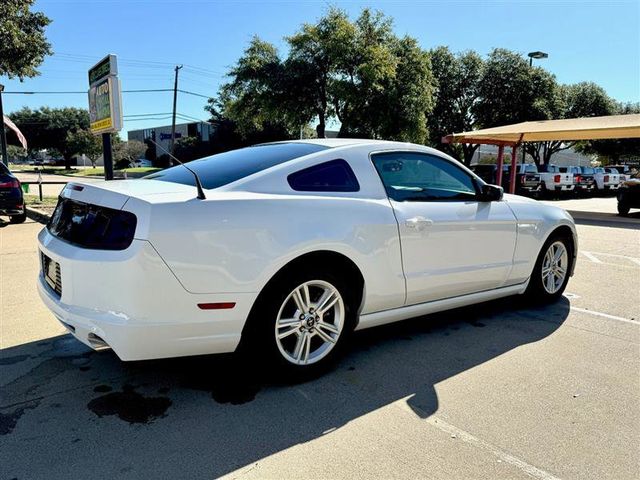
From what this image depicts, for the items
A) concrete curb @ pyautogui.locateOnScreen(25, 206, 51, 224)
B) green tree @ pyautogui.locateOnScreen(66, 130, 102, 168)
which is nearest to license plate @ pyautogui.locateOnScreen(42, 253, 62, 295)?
concrete curb @ pyautogui.locateOnScreen(25, 206, 51, 224)

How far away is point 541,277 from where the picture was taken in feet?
16.2

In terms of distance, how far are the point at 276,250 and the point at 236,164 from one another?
945 mm

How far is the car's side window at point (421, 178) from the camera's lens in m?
3.79

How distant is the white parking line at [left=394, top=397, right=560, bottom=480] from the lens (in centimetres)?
242

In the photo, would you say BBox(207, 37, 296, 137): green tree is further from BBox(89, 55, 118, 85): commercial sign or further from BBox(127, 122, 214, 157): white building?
BBox(127, 122, 214, 157): white building

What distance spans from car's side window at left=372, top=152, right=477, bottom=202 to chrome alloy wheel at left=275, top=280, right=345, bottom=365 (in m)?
0.93

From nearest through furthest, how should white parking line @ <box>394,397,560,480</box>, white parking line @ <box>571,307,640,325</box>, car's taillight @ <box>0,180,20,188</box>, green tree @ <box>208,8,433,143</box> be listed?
white parking line @ <box>394,397,560,480</box> < white parking line @ <box>571,307,640,325</box> < car's taillight @ <box>0,180,20,188</box> < green tree @ <box>208,8,433,143</box>

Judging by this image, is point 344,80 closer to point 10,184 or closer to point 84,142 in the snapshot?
point 10,184

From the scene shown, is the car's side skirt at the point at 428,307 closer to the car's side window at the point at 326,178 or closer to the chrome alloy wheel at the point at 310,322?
the chrome alloy wheel at the point at 310,322

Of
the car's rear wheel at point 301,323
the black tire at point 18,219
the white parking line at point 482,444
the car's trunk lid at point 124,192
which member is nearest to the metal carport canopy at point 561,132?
the black tire at point 18,219

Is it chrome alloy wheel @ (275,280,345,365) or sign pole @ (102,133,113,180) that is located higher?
sign pole @ (102,133,113,180)

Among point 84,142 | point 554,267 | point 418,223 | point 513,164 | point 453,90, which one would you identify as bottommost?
point 554,267

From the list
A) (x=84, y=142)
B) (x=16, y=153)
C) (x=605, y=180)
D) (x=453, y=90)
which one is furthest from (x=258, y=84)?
(x=16, y=153)

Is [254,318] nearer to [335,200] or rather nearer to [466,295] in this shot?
[335,200]
